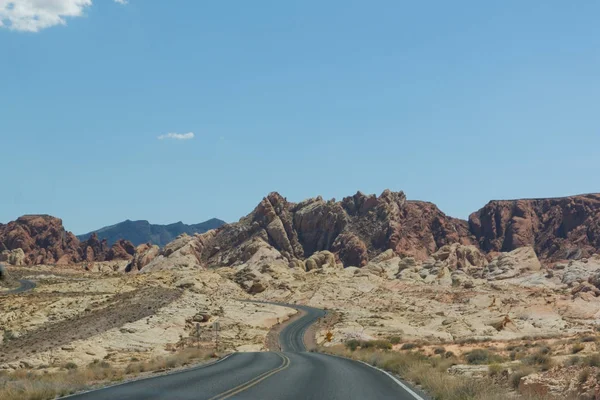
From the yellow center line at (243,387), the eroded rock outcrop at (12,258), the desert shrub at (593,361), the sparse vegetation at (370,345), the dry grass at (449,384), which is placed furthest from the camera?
the eroded rock outcrop at (12,258)

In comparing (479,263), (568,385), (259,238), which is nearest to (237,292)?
(259,238)

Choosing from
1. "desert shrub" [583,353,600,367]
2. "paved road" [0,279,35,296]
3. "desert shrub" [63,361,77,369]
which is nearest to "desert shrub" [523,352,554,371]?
"desert shrub" [583,353,600,367]

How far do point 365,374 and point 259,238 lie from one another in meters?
133

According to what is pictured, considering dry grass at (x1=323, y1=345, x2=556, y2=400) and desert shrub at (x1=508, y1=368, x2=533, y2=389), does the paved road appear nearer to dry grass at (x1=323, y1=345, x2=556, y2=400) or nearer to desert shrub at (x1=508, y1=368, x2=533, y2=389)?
dry grass at (x1=323, y1=345, x2=556, y2=400)

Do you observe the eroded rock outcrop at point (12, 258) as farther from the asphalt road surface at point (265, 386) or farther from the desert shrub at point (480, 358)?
the desert shrub at point (480, 358)

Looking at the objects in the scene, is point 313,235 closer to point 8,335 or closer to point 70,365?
point 8,335

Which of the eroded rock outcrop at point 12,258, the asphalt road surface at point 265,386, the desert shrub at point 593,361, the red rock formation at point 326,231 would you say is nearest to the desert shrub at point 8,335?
the asphalt road surface at point 265,386

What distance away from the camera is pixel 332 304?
104812mm

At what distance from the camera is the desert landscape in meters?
30.1

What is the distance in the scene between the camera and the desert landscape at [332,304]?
30078 mm

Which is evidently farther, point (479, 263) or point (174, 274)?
point (479, 263)

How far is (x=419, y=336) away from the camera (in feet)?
221

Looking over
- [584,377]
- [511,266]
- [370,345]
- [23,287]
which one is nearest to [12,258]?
[23,287]

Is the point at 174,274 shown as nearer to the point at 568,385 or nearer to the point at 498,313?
the point at 498,313
